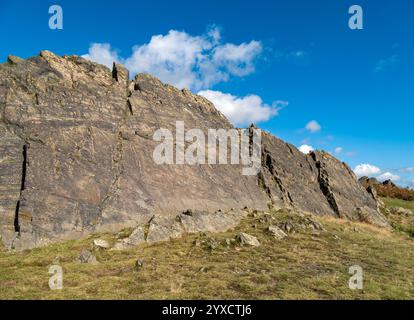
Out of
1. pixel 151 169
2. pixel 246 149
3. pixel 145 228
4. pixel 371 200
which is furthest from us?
pixel 371 200

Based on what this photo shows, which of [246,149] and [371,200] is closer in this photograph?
[246,149]

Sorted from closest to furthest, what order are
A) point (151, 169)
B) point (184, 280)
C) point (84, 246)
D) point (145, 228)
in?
point (184, 280)
point (84, 246)
point (145, 228)
point (151, 169)

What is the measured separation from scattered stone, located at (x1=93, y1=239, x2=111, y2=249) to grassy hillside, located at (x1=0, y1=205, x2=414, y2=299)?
43 centimetres

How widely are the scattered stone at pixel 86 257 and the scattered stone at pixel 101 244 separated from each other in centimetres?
230

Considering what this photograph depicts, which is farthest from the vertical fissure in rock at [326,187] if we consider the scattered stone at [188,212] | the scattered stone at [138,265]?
the scattered stone at [138,265]

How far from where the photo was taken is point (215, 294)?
60.7 feet

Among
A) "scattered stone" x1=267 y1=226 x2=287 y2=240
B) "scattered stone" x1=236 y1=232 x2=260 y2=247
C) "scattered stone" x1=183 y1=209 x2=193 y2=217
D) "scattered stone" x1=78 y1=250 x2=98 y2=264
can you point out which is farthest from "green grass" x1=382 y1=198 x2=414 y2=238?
"scattered stone" x1=78 y1=250 x2=98 y2=264

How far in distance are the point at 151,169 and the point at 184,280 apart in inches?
736

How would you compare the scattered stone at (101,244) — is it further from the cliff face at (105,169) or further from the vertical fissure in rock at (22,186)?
the vertical fissure in rock at (22,186)

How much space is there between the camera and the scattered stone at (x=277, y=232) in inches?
1253

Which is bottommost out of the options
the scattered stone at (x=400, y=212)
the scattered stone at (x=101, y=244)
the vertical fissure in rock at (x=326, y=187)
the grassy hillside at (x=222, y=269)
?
the grassy hillside at (x=222, y=269)

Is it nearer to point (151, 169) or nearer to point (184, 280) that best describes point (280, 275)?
point (184, 280)

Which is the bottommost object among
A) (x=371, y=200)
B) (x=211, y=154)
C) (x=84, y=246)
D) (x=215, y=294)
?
(x=215, y=294)

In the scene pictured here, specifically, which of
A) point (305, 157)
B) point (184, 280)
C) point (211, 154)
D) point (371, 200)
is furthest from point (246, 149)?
point (184, 280)
